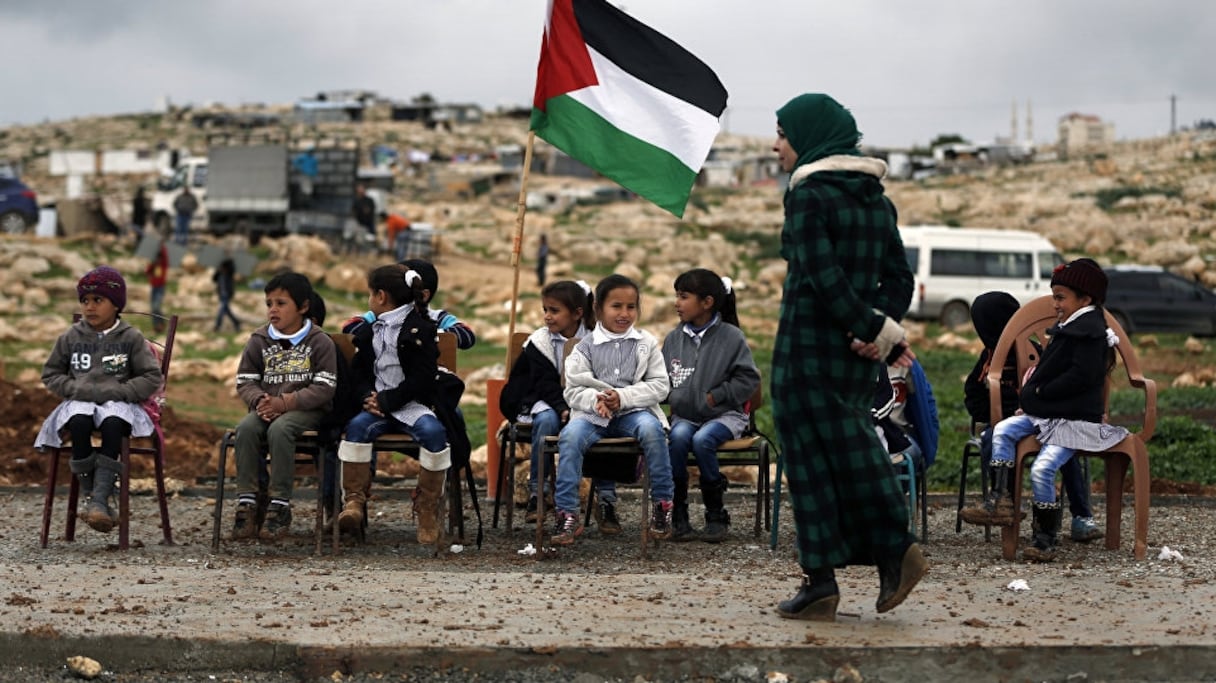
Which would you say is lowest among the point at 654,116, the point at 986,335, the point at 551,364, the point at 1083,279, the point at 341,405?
the point at 341,405

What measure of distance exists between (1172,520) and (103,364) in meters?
6.40

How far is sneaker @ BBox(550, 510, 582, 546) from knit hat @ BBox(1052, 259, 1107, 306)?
8.99 ft

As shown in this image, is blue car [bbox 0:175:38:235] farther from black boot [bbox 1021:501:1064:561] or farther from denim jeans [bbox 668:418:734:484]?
black boot [bbox 1021:501:1064:561]

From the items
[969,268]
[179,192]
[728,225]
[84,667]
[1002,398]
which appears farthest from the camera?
[728,225]

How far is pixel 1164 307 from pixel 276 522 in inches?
1012

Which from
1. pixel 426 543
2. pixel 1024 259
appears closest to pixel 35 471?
pixel 426 543

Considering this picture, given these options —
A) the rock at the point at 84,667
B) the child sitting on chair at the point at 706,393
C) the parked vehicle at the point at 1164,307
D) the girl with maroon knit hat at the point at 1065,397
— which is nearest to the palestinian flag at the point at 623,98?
the child sitting on chair at the point at 706,393

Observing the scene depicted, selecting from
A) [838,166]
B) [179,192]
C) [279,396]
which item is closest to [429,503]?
[279,396]

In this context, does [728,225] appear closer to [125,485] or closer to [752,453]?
[752,453]

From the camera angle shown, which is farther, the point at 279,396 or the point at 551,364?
the point at 551,364

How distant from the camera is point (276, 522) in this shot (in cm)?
871

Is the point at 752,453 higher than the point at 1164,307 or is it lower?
lower

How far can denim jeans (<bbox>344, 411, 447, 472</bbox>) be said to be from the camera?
8.51 metres

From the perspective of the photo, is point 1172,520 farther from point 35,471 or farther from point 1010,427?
point 35,471
